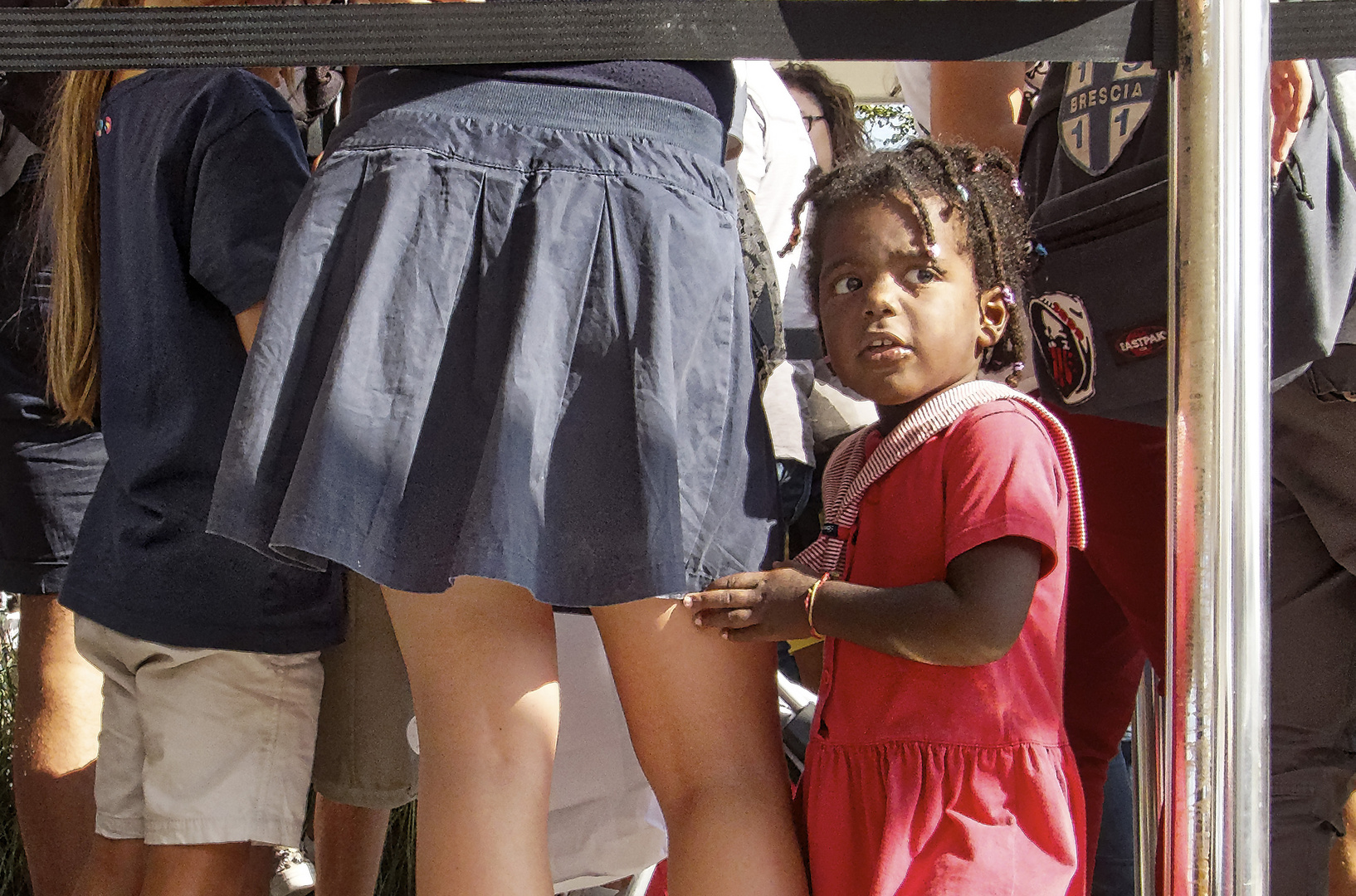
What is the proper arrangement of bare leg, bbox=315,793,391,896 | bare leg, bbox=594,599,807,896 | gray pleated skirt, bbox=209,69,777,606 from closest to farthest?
gray pleated skirt, bbox=209,69,777,606, bare leg, bbox=594,599,807,896, bare leg, bbox=315,793,391,896

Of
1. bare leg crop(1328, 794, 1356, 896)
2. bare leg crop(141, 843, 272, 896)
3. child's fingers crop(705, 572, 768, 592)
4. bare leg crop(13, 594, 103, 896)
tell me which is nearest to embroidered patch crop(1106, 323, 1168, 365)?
child's fingers crop(705, 572, 768, 592)

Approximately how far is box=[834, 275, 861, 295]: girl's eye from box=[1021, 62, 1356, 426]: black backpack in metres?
0.34

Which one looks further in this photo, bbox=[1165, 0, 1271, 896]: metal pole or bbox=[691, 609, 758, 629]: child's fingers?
bbox=[691, 609, 758, 629]: child's fingers

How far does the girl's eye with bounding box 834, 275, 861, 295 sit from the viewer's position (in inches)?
58.4

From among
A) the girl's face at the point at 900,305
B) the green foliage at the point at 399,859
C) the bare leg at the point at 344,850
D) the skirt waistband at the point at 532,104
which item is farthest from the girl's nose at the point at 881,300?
the green foliage at the point at 399,859

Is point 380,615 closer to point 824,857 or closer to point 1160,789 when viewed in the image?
point 824,857

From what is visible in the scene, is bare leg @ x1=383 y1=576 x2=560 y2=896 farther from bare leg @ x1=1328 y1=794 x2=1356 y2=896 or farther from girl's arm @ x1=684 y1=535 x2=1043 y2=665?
bare leg @ x1=1328 y1=794 x2=1356 y2=896

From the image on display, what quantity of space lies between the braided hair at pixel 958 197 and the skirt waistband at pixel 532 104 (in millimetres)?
290

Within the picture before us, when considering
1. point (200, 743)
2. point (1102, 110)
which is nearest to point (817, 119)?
point (1102, 110)

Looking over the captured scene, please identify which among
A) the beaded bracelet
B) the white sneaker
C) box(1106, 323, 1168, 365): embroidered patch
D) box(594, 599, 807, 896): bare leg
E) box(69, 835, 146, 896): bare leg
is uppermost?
box(1106, 323, 1168, 365): embroidered patch

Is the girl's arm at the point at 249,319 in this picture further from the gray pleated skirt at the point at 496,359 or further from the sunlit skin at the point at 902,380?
the sunlit skin at the point at 902,380

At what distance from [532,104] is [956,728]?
774mm

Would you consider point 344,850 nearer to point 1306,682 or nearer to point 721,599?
point 721,599

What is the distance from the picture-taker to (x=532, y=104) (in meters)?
1.28
